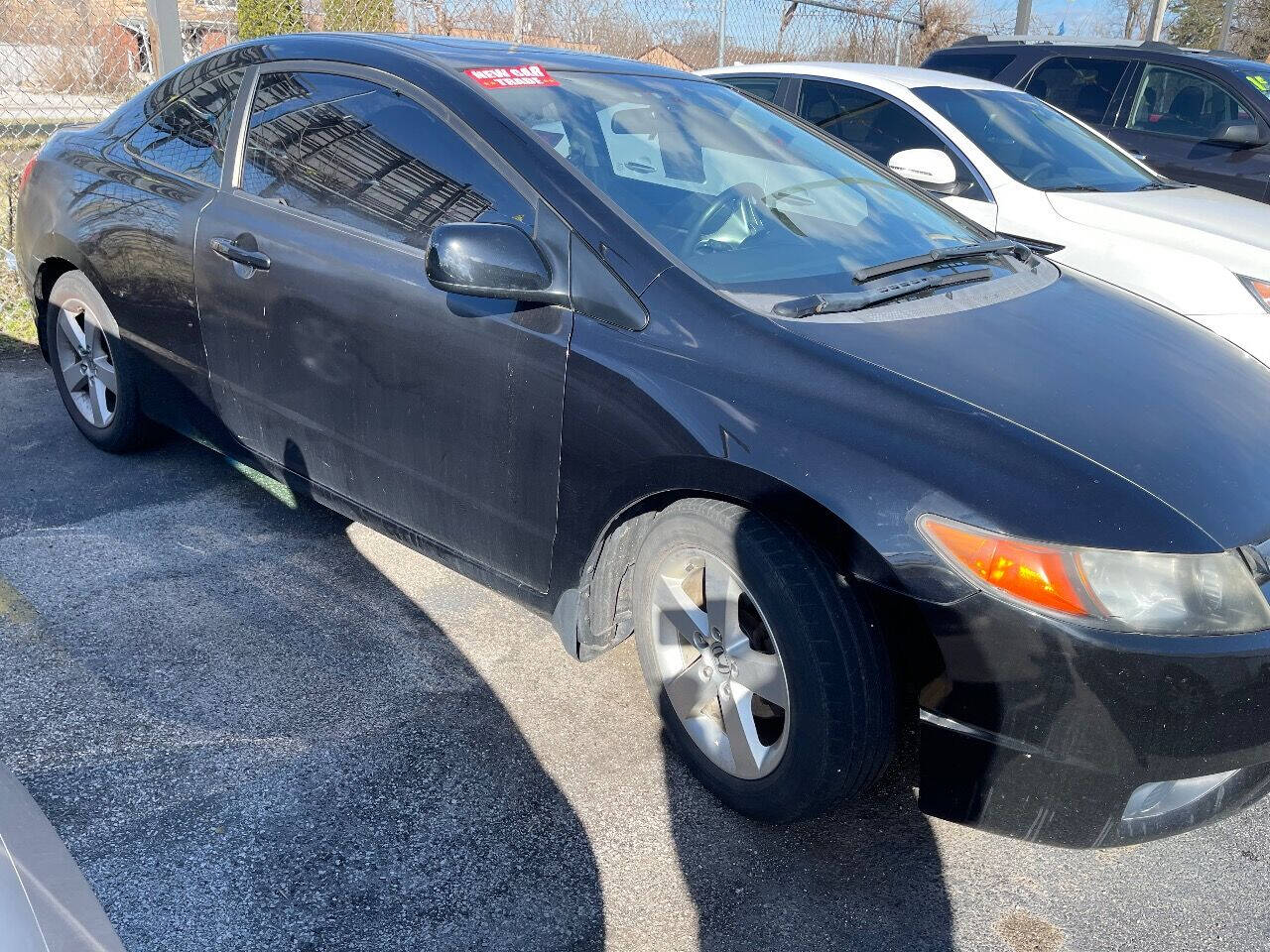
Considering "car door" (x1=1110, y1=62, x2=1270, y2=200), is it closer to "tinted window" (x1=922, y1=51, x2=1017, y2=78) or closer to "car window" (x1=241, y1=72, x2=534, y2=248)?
"tinted window" (x1=922, y1=51, x2=1017, y2=78)

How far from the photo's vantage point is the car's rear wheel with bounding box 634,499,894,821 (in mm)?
2219

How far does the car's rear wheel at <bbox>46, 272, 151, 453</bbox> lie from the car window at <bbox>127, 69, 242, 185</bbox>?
60cm

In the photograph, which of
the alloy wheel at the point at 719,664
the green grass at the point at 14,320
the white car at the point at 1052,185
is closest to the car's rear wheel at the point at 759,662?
the alloy wheel at the point at 719,664

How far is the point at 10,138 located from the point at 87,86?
611mm

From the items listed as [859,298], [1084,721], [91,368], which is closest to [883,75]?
[859,298]

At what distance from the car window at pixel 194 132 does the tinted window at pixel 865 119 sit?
10.2 feet

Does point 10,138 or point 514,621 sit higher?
point 10,138

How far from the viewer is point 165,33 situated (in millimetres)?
6387

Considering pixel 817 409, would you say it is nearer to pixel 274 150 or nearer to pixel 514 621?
pixel 514 621

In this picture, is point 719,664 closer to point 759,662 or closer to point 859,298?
point 759,662

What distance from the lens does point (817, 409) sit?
226 centimetres

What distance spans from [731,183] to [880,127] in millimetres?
3059

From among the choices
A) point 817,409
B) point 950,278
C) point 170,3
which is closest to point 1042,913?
point 817,409

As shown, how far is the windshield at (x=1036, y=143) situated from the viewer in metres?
5.46
